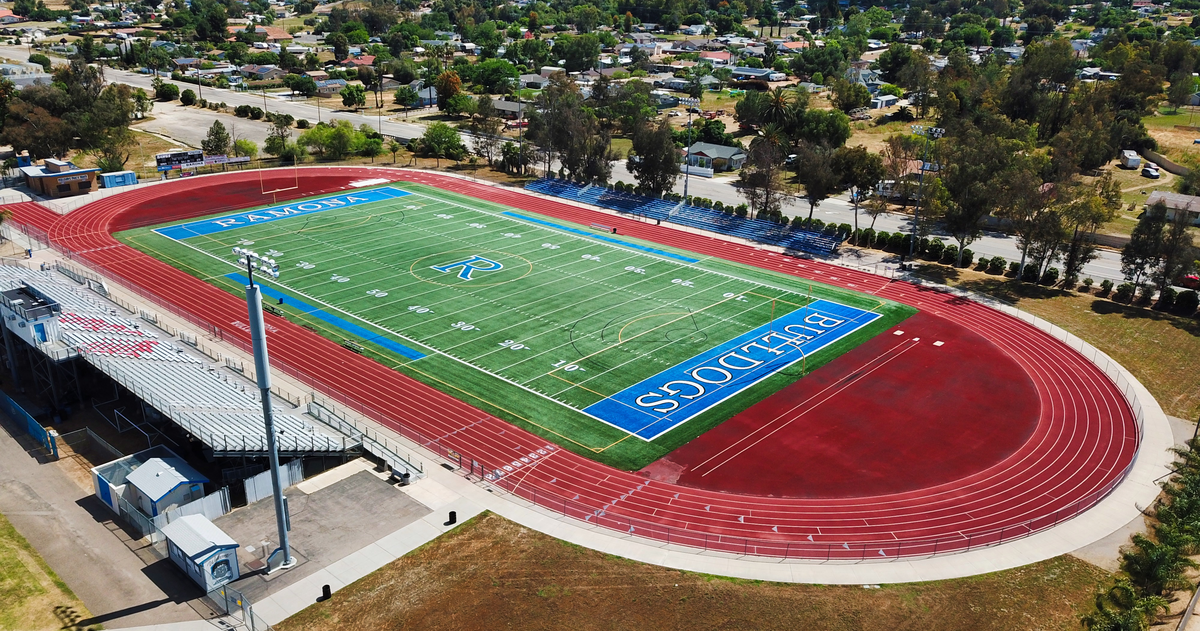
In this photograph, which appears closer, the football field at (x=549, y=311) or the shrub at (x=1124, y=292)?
the football field at (x=549, y=311)

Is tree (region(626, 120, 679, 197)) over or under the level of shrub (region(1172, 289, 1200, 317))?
over

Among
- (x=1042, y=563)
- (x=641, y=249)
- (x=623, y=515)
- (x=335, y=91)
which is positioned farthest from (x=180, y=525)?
(x=335, y=91)

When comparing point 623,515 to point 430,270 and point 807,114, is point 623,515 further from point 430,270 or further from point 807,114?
point 807,114

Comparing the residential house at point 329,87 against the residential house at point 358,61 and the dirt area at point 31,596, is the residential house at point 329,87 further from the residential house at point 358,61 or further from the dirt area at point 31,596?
the dirt area at point 31,596

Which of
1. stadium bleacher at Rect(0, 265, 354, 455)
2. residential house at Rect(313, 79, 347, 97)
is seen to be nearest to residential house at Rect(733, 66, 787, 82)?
residential house at Rect(313, 79, 347, 97)

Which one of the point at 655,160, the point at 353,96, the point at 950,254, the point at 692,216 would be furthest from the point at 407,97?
the point at 950,254

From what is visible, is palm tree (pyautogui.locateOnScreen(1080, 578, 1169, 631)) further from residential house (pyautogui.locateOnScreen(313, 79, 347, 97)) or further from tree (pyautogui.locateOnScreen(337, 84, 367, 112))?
residential house (pyautogui.locateOnScreen(313, 79, 347, 97))

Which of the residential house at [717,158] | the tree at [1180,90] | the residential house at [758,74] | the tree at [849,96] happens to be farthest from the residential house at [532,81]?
the tree at [1180,90]
